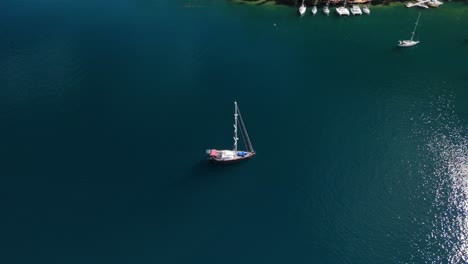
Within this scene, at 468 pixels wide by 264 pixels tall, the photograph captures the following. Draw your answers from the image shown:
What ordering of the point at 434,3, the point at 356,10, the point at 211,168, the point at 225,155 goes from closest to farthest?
the point at 225,155 < the point at 211,168 < the point at 356,10 < the point at 434,3

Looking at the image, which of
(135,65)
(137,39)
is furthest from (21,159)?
(137,39)

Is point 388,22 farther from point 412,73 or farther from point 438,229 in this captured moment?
point 438,229

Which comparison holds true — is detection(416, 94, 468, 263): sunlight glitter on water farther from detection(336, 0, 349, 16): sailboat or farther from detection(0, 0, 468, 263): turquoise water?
detection(336, 0, 349, 16): sailboat

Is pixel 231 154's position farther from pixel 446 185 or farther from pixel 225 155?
pixel 446 185

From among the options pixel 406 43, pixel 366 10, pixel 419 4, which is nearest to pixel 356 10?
pixel 366 10

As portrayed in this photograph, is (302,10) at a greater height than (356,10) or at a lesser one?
lesser

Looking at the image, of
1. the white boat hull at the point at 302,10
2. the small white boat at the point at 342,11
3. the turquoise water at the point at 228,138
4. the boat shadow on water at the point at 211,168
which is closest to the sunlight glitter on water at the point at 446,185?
the turquoise water at the point at 228,138

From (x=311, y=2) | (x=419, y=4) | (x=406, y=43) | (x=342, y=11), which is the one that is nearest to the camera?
Answer: (x=406, y=43)

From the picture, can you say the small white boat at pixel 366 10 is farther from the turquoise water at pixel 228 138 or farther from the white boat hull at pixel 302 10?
the white boat hull at pixel 302 10
